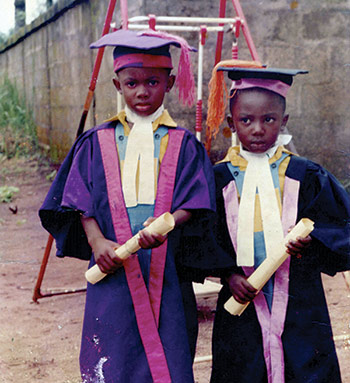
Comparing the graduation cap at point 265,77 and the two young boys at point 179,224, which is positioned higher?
the graduation cap at point 265,77

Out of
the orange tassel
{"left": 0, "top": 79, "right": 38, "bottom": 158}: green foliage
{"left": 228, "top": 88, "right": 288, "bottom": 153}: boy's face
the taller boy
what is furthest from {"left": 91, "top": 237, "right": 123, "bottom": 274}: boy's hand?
{"left": 0, "top": 79, "right": 38, "bottom": 158}: green foliage

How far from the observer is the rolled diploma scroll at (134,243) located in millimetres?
2035

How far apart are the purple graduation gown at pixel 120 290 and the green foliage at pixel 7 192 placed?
5.97 m

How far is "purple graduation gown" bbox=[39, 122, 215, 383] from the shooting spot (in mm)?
2215

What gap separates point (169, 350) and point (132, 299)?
239mm

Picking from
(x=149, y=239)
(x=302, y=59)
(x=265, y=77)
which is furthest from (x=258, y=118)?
(x=302, y=59)

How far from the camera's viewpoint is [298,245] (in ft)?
7.05

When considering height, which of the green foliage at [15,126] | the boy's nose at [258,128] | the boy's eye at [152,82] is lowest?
the green foliage at [15,126]

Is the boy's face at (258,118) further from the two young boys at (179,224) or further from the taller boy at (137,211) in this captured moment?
the taller boy at (137,211)

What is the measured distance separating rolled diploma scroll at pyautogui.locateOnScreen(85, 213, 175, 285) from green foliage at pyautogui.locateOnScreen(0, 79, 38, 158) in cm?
867

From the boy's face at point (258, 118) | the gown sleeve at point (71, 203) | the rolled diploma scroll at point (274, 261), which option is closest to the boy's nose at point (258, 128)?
the boy's face at point (258, 118)

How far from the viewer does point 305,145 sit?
17.8 feet

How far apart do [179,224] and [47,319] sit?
2.02 meters

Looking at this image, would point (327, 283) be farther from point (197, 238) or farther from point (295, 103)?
point (197, 238)
